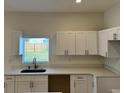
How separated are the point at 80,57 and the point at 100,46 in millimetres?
833

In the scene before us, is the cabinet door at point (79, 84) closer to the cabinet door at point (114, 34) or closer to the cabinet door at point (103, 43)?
the cabinet door at point (103, 43)

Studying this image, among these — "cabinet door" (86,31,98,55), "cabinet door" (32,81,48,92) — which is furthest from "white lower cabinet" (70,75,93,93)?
"cabinet door" (86,31,98,55)

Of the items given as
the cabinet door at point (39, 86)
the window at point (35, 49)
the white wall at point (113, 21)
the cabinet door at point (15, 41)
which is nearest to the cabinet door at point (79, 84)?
the cabinet door at point (39, 86)

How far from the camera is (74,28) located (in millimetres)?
5281

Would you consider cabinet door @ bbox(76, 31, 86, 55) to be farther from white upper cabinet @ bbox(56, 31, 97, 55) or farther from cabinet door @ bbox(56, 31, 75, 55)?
cabinet door @ bbox(56, 31, 75, 55)

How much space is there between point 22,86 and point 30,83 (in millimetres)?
211

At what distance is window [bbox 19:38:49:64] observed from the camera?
5.28 metres

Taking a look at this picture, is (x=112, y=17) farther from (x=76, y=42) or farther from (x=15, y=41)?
(x=15, y=41)

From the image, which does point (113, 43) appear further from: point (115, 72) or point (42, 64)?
point (42, 64)

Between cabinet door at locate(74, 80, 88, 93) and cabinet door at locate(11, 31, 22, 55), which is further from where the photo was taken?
cabinet door at locate(11, 31, 22, 55)

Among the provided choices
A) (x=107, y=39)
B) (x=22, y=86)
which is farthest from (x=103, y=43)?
(x=22, y=86)

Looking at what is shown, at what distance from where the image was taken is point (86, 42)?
4938mm

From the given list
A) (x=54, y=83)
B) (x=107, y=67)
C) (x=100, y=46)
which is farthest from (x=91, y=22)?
(x=54, y=83)

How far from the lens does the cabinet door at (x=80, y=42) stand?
4.94m
